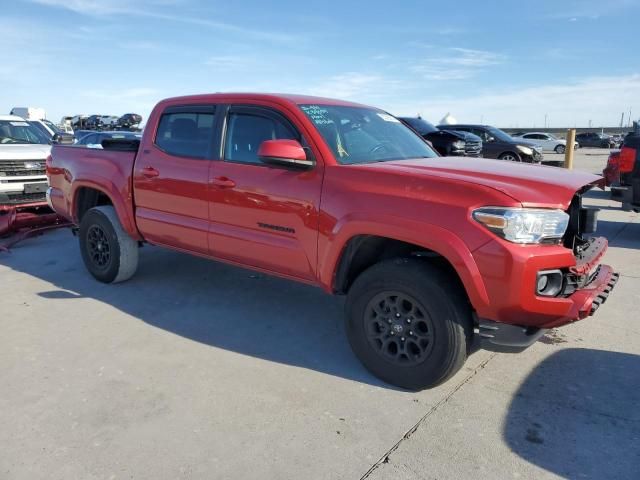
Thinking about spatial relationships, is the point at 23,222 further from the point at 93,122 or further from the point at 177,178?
the point at 93,122

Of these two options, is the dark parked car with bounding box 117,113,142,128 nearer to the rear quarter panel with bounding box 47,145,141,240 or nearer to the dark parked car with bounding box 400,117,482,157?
the dark parked car with bounding box 400,117,482,157

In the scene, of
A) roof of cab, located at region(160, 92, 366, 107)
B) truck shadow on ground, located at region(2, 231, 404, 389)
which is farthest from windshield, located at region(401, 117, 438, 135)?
roof of cab, located at region(160, 92, 366, 107)

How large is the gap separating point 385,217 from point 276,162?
2.98ft

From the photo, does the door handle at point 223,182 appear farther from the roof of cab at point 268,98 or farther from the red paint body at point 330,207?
the roof of cab at point 268,98

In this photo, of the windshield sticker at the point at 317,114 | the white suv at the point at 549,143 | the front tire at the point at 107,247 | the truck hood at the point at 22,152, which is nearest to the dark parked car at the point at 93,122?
the white suv at the point at 549,143

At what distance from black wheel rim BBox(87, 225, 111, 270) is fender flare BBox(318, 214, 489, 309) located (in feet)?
9.40

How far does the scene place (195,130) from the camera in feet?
14.8

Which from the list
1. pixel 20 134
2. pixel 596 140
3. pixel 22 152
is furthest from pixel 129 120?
pixel 596 140

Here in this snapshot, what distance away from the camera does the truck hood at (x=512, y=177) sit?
9.57 feet

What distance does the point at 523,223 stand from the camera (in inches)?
111

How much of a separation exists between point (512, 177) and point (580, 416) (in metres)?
1.43

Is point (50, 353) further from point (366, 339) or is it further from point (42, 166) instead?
point (42, 166)

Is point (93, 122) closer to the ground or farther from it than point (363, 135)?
farther from it

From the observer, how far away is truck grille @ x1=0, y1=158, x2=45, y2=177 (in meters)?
7.91
